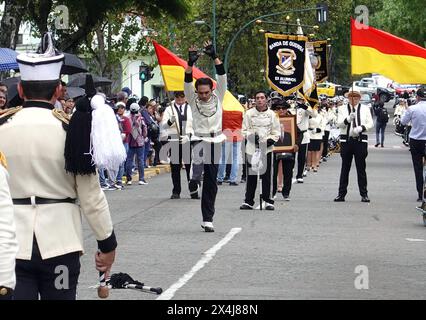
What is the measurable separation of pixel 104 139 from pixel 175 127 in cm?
1755

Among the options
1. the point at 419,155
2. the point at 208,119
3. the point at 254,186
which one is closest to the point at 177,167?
the point at 254,186

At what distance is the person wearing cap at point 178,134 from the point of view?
2229 cm

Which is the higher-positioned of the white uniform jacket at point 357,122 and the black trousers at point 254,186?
the white uniform jacket at point 357,122

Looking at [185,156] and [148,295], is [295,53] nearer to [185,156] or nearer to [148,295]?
[185,156]

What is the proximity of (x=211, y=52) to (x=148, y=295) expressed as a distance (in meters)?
5.62

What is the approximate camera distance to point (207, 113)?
16.3m

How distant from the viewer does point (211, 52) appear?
15.5 meters

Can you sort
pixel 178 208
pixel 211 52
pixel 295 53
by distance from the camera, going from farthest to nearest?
1. pixel 295 53
2. pixel 178 208
3. pixel 211 52

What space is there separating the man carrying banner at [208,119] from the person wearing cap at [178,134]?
546 centimetres

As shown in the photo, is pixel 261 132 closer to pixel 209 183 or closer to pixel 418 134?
pixel 418 134

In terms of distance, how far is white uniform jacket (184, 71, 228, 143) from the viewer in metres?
15.9

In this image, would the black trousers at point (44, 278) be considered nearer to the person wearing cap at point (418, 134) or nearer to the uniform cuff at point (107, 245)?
the uniform cuff at point (107, 245)

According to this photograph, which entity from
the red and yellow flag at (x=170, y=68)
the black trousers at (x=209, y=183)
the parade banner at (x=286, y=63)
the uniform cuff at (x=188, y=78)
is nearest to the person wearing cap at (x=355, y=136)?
the red and yellow flag at (x=170, y=68)

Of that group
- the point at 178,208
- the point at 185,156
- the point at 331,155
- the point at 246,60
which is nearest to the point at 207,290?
the point at 178,208
